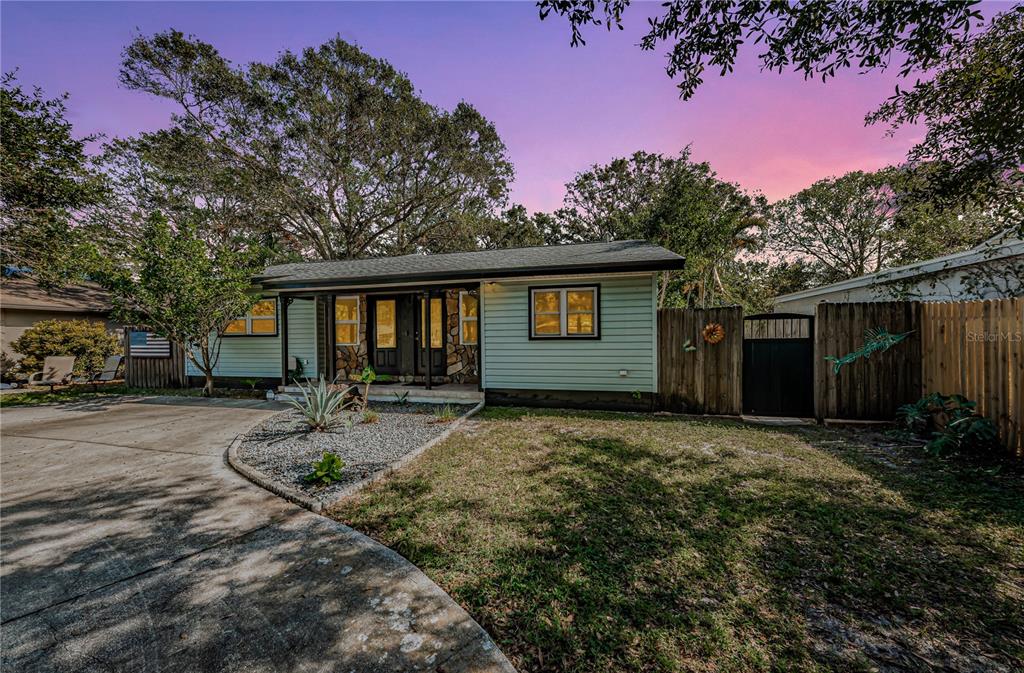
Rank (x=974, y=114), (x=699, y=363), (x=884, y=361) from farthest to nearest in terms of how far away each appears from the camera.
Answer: (x=699, y=363) < (x=884, y=361) < (x=974, y=114)

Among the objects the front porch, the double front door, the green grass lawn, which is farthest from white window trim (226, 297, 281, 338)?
the green grass lawn

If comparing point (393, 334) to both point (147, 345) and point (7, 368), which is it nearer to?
point (147, 345)

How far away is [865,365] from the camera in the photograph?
20.3ft

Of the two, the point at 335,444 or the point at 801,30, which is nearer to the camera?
the point at 801,30

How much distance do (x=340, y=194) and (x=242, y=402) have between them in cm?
1230

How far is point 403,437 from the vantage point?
551 cm

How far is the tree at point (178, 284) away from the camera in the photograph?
328 inches

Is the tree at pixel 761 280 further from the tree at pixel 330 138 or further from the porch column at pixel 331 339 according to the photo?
the porch column at pixel 331 339

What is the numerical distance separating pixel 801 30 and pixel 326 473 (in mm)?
5976

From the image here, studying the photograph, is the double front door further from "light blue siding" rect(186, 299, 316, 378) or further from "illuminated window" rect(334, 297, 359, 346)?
"light blue siding" rect(186, 299, 316, 378)

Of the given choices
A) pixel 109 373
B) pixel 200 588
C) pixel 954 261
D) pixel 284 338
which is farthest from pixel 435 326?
pixel 109 373

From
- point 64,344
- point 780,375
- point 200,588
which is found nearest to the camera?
point 200,588

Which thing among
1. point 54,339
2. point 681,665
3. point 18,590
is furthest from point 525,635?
point 54,339

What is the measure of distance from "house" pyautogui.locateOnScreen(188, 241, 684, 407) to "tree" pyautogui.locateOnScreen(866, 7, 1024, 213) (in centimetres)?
308
